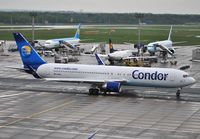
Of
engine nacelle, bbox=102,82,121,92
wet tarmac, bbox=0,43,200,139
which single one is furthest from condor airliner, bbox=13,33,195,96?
wet tarmac, bbox=0,43,200,139

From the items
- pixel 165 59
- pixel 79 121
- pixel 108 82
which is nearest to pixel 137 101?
pixel 108 82

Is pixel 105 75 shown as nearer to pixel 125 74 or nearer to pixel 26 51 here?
pixel 125 74

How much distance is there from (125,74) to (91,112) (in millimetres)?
13480

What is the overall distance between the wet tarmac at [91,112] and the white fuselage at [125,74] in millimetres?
2037

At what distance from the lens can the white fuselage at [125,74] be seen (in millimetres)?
63906

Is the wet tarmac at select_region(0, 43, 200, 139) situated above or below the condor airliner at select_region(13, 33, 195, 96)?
below

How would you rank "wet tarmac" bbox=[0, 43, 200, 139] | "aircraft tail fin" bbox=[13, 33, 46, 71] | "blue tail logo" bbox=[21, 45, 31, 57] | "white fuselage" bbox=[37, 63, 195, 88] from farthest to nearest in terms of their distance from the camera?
1. "blue tail logo" bbox=[21, 45, 31, 57]
2. "aircraft tail fin" bbox=[13, 33, 46, 71]
3. "white fuselage" bbox=[37, 63, 195, 88]
4. "wet tarmac" bbox=[0, 43, 200, 139]

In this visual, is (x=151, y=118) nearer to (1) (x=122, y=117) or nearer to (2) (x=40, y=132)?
(1) (x=122, y=117)

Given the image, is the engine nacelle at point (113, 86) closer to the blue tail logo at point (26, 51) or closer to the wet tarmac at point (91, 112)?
the wet tarmac at point (91, 112)

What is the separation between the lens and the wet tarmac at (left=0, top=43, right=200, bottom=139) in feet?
145

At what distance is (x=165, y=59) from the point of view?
113 metres

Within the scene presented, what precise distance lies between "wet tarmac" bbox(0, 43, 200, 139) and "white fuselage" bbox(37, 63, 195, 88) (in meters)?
2.04

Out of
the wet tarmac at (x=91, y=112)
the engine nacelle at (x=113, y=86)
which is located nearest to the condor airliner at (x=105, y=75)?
the engine nacelle at (x=113, y=86)

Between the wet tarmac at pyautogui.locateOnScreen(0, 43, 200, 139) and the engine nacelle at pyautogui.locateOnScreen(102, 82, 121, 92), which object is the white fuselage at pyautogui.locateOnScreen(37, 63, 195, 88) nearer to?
the engine nacelle at pyautogui.locateOnScreen(102, 82, 121, 92)
